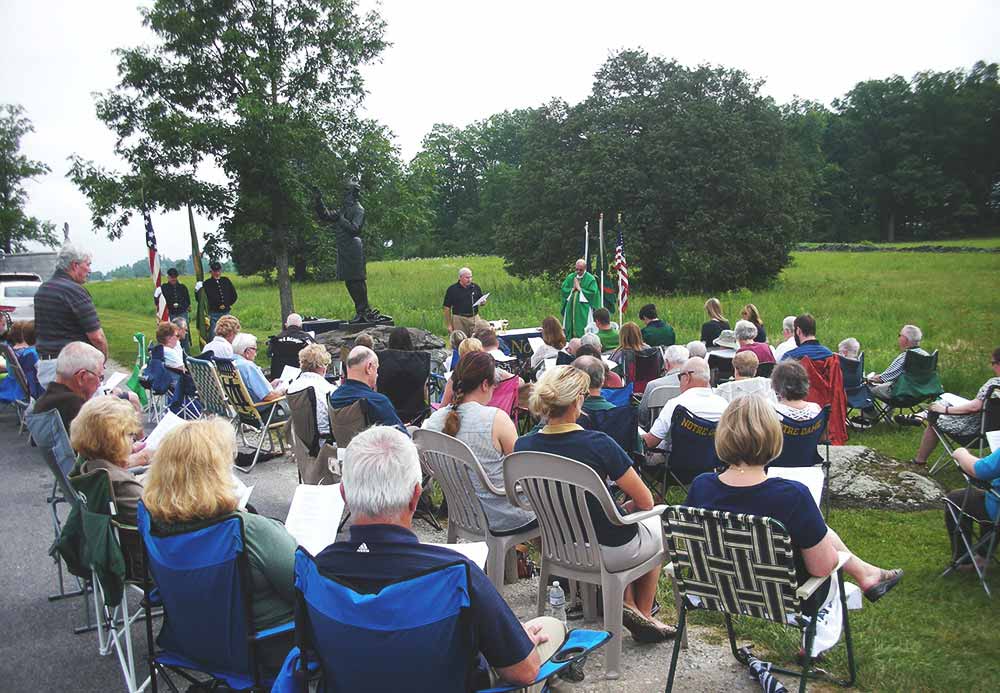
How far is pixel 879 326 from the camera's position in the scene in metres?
16.8

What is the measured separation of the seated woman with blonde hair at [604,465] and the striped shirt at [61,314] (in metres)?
4.82

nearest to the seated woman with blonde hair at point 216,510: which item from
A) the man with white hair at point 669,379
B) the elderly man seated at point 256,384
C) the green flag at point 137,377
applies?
the man with white hair at point 669,379

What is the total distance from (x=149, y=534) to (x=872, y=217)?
176ft

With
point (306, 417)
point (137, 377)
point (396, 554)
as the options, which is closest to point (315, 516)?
point (396, 554)

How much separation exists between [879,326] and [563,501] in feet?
49.7

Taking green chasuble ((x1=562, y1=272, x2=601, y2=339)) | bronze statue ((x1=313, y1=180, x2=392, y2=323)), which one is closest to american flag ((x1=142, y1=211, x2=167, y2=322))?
bronze statue ((x1=313, y1=180, x2=392, y2=323))

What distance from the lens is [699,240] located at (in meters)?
26.9

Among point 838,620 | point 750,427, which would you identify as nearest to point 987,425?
point 838,620

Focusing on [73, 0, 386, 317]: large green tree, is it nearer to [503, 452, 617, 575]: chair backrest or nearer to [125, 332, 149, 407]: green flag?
[125, 332, 149, 407]: green flag

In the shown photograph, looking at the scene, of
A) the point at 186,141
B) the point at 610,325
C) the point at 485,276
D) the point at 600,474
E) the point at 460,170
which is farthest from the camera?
the point at 460,170

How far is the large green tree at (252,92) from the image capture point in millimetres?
14789

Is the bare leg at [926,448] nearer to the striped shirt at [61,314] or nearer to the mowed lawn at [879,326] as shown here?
the mowed lawn at [879,326]

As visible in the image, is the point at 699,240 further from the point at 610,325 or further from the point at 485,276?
the point at 610,325

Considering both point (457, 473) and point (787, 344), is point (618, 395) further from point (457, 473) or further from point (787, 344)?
point (787, 344)
